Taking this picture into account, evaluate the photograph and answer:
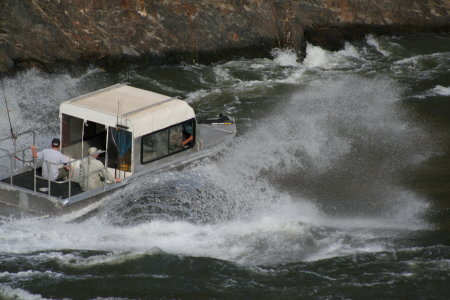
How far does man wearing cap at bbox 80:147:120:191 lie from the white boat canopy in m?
0.64

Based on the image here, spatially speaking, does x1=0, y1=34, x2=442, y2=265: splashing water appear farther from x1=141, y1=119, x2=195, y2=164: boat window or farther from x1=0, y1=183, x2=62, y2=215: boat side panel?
x1=141, y1=119, x2=195, y2=164: boat window

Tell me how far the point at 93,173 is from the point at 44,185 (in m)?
0.90

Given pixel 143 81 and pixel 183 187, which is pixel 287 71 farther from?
pixel 183 187

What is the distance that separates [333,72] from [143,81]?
516cm

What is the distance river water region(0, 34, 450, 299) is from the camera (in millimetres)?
16812

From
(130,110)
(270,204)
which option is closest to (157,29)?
(130,110)

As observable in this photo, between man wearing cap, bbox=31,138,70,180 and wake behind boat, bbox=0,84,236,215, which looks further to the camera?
man wearing cap, bbox=31,138,70,180

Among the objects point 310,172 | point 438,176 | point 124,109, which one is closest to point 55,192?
point 124,109

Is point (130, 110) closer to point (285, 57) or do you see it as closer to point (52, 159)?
point (52, 159)

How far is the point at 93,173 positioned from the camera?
18.8 meters

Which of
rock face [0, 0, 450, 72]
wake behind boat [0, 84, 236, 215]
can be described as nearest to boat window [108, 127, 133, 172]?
wake behind boat [0, 84, 236, 215]

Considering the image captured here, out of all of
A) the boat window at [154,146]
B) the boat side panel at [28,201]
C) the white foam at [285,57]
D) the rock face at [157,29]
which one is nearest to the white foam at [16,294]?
the boat side panel at [28,201]

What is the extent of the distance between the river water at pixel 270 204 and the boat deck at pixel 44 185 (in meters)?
0.52

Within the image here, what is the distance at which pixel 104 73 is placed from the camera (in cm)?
2775
